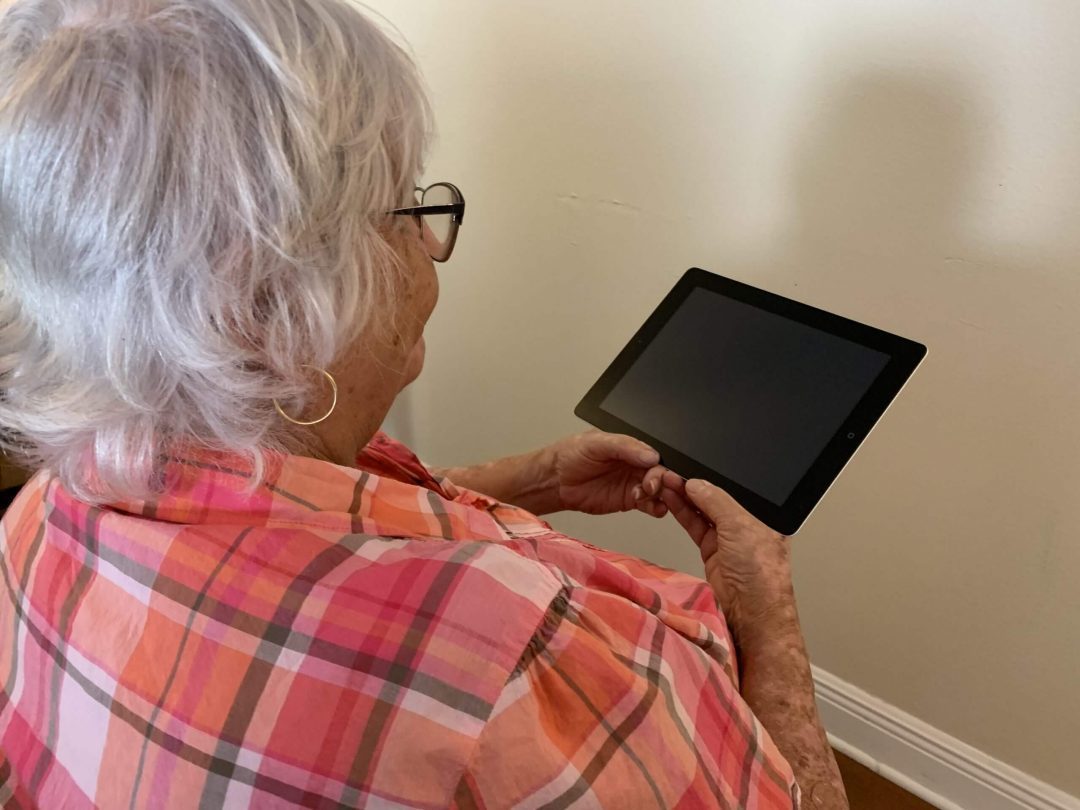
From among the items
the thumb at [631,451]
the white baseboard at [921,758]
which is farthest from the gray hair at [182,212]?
the white baseboard at [921,758]

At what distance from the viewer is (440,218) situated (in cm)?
74

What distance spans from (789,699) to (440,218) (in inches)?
21.5

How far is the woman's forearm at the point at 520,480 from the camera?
112 centimetres


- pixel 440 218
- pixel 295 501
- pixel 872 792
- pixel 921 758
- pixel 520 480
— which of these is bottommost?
pixel 872 792

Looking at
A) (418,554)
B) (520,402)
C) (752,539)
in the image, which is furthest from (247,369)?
(520,402)

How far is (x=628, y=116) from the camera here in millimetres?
1177

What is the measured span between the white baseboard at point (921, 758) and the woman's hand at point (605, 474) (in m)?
0.56

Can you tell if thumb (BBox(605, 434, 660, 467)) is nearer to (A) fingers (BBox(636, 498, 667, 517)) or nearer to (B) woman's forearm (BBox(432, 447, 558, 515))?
(A) fingers (BBox(636, 498, 667, 517))

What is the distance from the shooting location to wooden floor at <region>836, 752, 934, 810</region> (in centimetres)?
133

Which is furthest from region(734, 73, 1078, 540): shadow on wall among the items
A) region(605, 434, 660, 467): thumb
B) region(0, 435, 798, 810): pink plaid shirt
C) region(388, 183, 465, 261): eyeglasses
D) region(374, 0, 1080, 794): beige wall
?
region(0, 435, 798, 810): pink plaid shirt

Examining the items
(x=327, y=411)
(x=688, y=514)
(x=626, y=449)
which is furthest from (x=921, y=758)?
(x=327, y=411)

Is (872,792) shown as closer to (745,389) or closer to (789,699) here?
(789,699)

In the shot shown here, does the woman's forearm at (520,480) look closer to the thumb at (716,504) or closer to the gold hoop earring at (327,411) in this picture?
the thumb at (716,504)

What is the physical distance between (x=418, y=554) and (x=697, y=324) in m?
0.52
